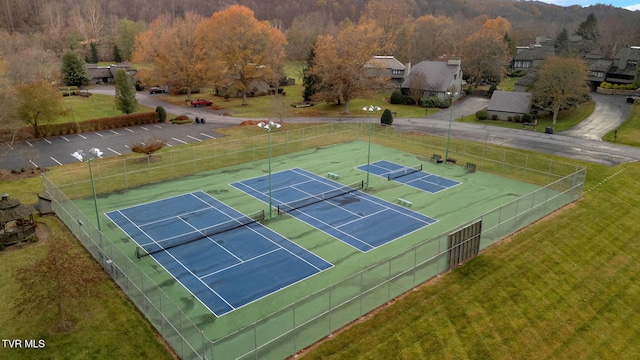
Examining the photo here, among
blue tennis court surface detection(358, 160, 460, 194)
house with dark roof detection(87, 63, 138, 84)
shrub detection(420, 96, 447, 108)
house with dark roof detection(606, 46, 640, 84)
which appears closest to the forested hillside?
house with dark roof detection(606, 46, 640, 84)

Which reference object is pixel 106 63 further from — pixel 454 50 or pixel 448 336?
pixel 448 336

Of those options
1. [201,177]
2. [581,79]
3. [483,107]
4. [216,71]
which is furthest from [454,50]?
[201,177]

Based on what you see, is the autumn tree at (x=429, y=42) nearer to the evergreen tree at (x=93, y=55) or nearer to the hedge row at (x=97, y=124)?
the hedge row at (x=97, y=124)

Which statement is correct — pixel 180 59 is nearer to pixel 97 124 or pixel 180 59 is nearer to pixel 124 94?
pixel 124 94

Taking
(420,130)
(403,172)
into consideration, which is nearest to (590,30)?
(420,130)

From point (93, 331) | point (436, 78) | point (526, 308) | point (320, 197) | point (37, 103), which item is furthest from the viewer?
point (436, 78)

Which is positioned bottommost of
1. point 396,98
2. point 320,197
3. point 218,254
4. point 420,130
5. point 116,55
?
point 218,254

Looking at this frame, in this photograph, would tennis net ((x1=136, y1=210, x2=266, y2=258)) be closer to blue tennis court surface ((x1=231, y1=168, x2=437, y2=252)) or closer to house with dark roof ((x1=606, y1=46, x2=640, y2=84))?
blue tennis court surface ((x1=231, y1=168, x2=437, y2=252))
